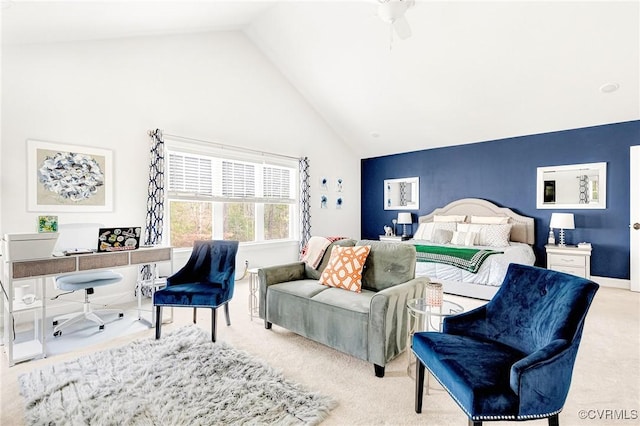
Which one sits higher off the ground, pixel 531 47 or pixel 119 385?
pixel 531 47

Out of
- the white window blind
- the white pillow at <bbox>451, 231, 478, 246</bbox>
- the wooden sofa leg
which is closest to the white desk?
the white window blind

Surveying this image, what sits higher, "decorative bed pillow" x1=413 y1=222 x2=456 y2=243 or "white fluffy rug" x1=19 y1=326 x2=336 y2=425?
"decorative bed pillow" x1=413 y1=222 x2=456 y2=243

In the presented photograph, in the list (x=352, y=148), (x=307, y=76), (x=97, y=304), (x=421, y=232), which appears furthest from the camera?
(x=352, y=148)

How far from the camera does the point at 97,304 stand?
3.73m

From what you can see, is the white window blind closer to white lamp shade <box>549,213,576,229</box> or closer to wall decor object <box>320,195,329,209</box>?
wall decor object <box>320,195,329,209</box>

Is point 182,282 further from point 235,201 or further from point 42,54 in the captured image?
point 42,54

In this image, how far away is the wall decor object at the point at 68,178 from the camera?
10.9 feet

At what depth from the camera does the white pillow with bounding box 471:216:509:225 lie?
221 inches

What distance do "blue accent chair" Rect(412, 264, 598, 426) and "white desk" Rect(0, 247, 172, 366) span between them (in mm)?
2620

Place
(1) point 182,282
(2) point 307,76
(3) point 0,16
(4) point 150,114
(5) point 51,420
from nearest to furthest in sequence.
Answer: (5) point 51,420 < (3) point 0,16 < (1) point 182,282 < (4) point 150,114 < (2) point 307,76

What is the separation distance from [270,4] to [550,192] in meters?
5.32

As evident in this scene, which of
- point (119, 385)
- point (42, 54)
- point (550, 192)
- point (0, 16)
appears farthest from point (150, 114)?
point (550, 192)

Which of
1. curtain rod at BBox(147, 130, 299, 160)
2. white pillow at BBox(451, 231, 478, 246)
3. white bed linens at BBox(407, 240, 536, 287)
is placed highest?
curtain rod at BBox(147, 130, 299, 160)
